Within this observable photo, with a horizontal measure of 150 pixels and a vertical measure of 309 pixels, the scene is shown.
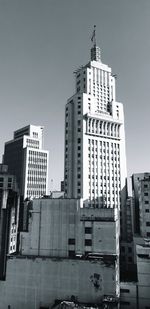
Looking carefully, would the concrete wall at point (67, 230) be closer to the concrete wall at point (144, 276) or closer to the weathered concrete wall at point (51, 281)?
the weathered concrete wall at point (51, 281)

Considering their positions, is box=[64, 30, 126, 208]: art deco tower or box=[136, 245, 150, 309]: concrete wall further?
box=[64, 30, 126, 208]: art deco tower

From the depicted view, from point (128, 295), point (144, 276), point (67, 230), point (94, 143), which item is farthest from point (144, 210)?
point (94, 143)

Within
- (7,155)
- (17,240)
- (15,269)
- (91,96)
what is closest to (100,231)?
(15,269)

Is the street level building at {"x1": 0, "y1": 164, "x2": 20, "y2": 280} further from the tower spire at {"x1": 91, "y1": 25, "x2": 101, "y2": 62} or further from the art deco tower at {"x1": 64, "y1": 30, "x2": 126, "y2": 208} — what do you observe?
the tower spire at {"x1": 91, "y1": 25, "x2": 101, "y2": 62}

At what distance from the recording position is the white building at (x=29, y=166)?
→ 570 ft

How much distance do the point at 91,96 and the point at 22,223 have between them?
78.4 metres

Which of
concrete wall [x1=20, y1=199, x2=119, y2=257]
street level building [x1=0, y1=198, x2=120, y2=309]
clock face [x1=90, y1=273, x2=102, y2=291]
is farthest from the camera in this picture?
concrete wall [x1=20, y1=199, x2=119, y2=257]

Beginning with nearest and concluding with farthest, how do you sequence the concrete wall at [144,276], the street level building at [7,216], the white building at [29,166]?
1. the concrete wall at [144,276]
2. the street level building at [7,216]
3. the white building at [29,166]

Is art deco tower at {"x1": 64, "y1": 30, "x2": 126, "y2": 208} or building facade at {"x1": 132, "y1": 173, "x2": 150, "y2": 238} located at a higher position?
art deco tower at {"x1": 64, "y1": 30, "x2": 126, "y2": 208}

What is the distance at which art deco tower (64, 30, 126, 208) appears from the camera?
413 feet

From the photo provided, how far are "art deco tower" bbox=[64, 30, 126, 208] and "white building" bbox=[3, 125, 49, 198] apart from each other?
168 ft

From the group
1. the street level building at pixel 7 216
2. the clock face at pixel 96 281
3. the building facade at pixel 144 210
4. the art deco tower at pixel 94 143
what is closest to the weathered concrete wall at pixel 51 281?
the clock face at pixel 96 281

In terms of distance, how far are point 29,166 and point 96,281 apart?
392 ft

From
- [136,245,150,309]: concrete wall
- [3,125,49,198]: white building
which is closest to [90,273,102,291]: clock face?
[136,245,150,309]: concrete wall
